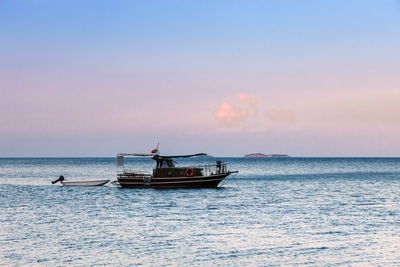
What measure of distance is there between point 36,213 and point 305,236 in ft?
73.3

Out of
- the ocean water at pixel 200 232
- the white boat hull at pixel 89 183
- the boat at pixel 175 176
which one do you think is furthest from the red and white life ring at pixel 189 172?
the white boat hull at pixel 89 183

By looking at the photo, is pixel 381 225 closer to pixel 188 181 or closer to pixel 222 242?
pixel 222 242

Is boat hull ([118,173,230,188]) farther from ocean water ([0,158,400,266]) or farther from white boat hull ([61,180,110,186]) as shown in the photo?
white boat hull ([61,180,110,186])

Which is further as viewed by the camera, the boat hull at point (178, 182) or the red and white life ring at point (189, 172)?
the boat hull at point (178, 182)

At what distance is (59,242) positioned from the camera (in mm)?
25422

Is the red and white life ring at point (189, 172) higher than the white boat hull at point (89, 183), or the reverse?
the red and white life ring at point (189, 172)

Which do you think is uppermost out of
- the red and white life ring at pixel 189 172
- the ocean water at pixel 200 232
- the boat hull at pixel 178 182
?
the red and white life ring at pixel 189 172

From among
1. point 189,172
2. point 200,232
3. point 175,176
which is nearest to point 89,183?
point 175,176

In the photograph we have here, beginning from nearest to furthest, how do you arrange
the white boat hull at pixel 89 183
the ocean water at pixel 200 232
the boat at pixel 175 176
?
the ocean water at pixel 200 232 → the boat at pixel 175 176 → the white boat hull at pixel 89 183

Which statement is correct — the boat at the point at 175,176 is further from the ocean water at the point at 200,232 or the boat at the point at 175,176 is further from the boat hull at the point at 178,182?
the ocean water at the point at 200,232

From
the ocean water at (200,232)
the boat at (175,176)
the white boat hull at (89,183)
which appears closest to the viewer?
the ocean water at (200,232)

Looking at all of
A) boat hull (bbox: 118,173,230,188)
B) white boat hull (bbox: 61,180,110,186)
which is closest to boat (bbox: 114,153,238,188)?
boat hull (bbox: 118,173,230,188)

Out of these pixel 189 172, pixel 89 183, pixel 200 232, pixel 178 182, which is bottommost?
pixel 200 232

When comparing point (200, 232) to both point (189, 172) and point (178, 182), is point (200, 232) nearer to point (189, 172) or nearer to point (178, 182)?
point (189, 172)
